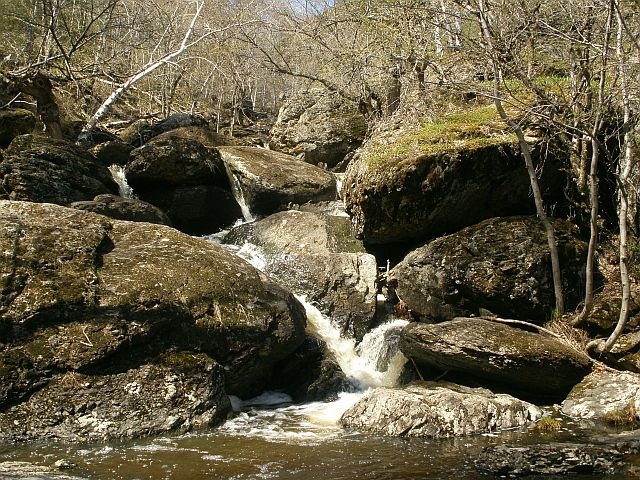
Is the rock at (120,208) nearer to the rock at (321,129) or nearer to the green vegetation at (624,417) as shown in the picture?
the rock at (321,129)

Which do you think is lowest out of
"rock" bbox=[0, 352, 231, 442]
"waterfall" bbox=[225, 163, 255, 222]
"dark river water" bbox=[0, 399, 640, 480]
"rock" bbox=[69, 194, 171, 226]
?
"dark river water" bbox=[0, 399, 640, 480]

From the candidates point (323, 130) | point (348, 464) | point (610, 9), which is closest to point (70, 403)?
point (348, 464)

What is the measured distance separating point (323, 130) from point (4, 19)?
1232 centimetres

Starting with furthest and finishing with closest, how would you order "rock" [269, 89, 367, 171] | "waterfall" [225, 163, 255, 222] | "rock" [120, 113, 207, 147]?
"rock" [120, 113, 207, 147], "rock" [269, 89, 367, 171], "waterfall" [225, 163, 255, 222]

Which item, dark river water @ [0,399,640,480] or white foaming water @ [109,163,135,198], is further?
white foaming water @ [109,163,135,198]

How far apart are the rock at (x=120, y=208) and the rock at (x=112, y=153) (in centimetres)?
582

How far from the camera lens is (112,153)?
64.6 feet

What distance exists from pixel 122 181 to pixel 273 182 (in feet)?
14.4

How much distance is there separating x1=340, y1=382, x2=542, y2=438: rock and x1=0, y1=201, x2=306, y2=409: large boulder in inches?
79.8

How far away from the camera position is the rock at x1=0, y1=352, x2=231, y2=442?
7680mm

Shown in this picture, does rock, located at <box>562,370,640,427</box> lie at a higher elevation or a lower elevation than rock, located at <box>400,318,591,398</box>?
lower

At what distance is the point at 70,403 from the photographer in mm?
7918

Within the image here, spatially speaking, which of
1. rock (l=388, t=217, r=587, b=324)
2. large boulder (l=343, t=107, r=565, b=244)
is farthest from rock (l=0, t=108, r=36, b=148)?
rock (l=388, t=217, r=587, b=324)

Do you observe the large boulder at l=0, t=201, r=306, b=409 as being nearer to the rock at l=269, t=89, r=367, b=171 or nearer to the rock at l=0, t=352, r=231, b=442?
the rock at l=0, t=352, r=231, b=442
